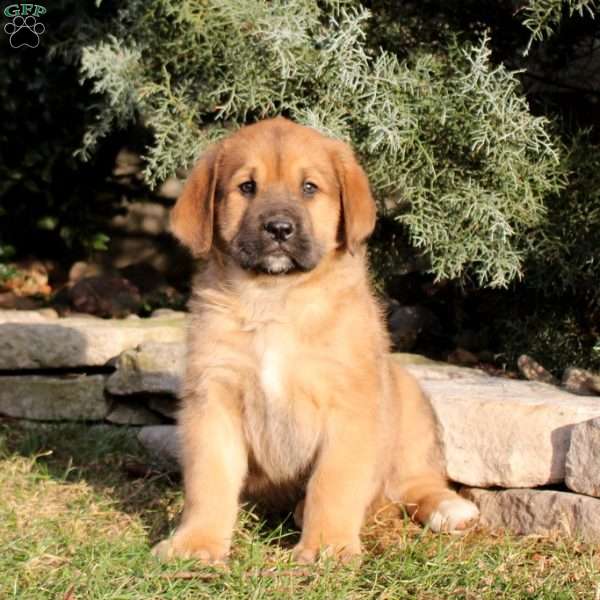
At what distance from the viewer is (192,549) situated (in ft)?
11.7

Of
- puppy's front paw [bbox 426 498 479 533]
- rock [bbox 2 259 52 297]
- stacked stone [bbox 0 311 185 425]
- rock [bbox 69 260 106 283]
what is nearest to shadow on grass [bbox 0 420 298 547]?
stacked stone [bbox 0 311 185 425]

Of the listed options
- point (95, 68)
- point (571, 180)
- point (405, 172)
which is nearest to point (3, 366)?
point (95, 68)

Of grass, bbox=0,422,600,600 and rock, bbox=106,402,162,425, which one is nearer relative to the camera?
Result: grass, bbox=0,422,600,600

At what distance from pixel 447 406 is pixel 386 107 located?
1.64 metres

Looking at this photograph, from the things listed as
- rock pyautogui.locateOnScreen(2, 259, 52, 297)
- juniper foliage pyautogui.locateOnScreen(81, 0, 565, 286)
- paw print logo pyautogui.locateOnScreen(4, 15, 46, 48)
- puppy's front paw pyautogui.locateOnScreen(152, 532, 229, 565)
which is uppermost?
paw print logo pyautogui.locateOnScreen(4, 15, 46, 48)

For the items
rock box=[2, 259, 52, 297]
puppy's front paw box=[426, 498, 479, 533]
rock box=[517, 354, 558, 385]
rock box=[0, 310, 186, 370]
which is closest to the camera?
puppy's front paw box=[426, 498, 479, 533]

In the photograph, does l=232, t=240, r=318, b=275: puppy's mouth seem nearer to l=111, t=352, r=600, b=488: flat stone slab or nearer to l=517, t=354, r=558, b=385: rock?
l=111, t=352, r=600, b=488: flat stone slab

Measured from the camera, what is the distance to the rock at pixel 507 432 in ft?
14.0

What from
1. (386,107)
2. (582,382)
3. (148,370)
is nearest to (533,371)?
(582,382)

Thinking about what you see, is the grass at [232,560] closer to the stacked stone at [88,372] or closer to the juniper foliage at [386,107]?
the stacked stone at [88,372]

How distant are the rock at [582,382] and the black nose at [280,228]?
75.6 inches

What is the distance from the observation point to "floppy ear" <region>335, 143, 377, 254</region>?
3.97 meters

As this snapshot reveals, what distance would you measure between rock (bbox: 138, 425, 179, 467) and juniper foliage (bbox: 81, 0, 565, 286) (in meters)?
1.41

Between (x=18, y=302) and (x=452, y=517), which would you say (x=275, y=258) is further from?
(x=18, y=302)
